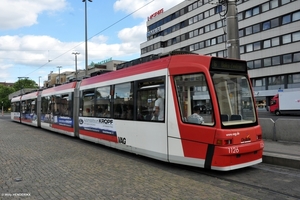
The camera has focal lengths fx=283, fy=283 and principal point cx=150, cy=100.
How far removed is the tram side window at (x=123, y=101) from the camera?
8729 millimetres

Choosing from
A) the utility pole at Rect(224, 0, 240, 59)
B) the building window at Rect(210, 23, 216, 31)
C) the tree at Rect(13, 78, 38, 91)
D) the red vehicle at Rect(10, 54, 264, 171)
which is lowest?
the red vehicle at Rect(10, 54, 264, 171)

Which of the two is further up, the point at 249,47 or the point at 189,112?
the point at 249,47

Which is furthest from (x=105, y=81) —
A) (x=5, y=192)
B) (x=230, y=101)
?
(x=5, y=192)

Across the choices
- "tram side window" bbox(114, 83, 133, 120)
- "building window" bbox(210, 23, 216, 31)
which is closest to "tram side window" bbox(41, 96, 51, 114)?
"tram side window" bbox(114, 83, 133, 120)

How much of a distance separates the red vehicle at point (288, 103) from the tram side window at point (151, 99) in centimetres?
2695

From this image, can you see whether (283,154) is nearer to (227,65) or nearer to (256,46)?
(227,65)

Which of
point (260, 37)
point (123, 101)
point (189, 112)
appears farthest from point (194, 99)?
point (260, 37)

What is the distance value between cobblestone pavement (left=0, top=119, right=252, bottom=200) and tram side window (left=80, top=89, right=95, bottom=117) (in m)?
2.92

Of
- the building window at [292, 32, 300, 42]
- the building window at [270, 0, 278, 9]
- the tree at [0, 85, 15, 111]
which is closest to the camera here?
the building window at [292, 32, 300, 42]

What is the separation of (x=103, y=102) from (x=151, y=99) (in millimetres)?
3298

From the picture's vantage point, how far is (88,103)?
12.0 meters

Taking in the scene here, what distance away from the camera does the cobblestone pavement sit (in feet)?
16.6

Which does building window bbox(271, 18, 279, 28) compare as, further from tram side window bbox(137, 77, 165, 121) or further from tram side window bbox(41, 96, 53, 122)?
tram side window bbox(137, 77, 165, 121)

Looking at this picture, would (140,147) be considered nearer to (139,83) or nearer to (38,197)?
(139,83)
